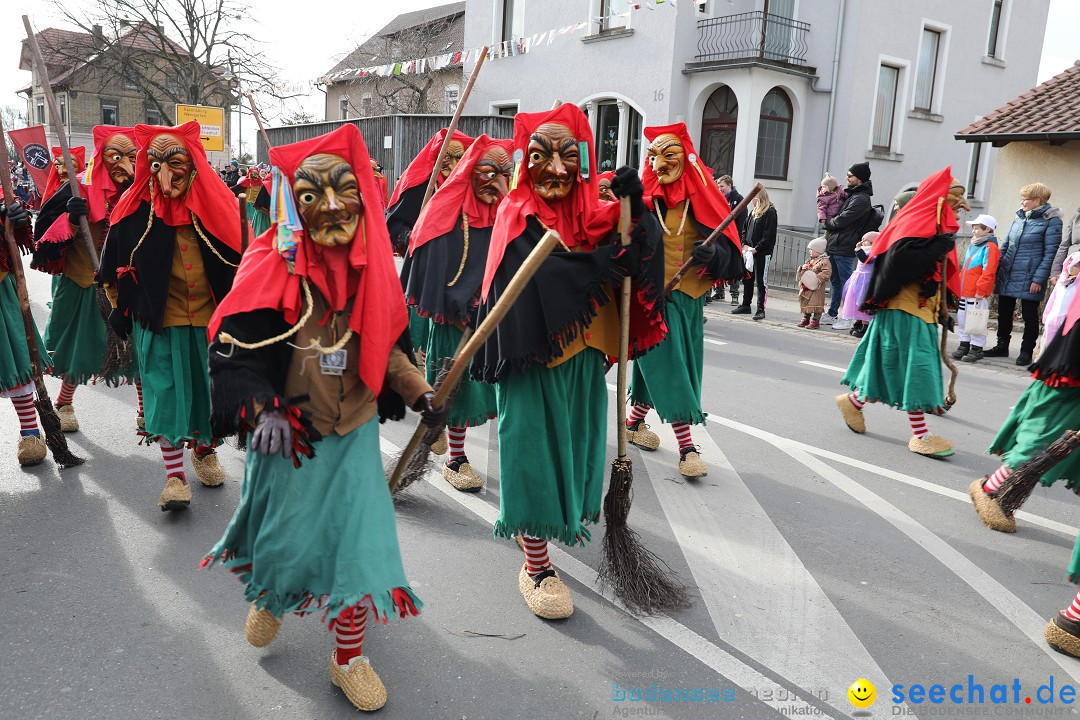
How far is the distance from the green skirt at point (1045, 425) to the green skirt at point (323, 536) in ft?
11.0

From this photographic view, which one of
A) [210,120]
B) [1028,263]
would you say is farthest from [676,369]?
[210,120]

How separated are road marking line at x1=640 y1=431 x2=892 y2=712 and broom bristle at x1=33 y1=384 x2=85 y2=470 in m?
3.68

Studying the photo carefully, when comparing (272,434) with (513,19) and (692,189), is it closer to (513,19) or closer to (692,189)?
(692,189)

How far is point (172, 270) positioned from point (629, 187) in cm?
260

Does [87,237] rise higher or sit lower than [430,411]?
higher

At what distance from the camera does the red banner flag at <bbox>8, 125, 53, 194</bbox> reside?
20.2 ft

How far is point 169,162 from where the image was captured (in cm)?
443

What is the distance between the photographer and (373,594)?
2805 millimetres

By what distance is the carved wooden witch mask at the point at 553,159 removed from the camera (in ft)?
11.7

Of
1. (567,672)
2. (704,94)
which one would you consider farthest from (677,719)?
(704,94)

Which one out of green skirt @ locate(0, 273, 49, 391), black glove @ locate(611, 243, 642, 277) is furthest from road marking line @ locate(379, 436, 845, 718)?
green skirt @ locate(0, 273, 49, 391)

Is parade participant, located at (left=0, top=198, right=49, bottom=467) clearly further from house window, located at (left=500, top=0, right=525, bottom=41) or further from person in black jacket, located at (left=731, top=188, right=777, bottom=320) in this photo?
house window, located at (left=500, top=0, right=525, bottom=41)

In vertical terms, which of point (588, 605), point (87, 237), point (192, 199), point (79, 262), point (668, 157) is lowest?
point (588, 605)

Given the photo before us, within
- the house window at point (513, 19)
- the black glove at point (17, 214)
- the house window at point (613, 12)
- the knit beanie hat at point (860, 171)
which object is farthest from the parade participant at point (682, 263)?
the house window at point (513, 19)
